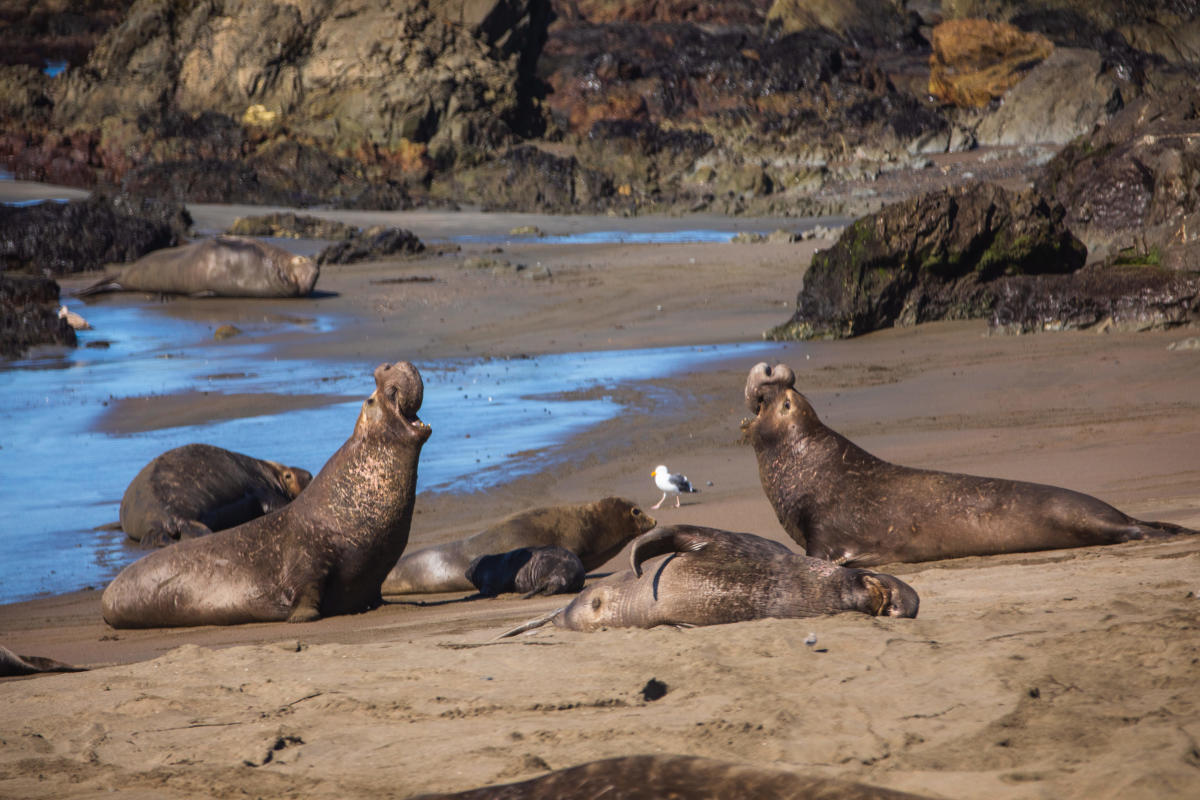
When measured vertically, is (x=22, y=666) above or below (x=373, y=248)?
below

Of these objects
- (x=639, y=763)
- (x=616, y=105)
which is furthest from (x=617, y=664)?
(x=616, y=105)

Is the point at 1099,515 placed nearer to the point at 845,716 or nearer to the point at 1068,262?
the point at 845,716

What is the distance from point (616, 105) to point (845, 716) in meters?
41.3

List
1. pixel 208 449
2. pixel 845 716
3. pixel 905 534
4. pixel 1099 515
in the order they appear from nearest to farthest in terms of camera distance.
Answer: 1. pixel 845 716
2. pixel 1099 515
3. pixel 905 534
4. pixel 208 449

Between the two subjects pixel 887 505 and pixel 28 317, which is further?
pixel 28 317

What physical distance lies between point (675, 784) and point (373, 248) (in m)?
18.7

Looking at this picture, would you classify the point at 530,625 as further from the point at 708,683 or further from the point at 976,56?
the point at 976,56

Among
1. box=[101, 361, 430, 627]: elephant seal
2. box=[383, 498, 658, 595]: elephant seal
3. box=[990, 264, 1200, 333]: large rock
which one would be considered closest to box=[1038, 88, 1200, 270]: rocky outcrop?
box=[990, 264, 1200, 333]: large rock

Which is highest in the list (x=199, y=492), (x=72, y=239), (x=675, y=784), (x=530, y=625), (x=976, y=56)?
(x=976, y=56)

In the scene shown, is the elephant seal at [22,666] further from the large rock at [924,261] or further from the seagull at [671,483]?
the large rock at [924,261]

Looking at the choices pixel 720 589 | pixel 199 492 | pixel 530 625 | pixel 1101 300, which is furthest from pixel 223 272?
pixel 720 589

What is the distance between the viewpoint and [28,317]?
48.2 ft

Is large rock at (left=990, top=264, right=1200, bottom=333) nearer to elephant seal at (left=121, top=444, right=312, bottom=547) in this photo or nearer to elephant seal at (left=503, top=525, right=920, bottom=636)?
elephant seal at (left=121, top=444, right=312, bottom=547)

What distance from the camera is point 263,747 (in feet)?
10.3
